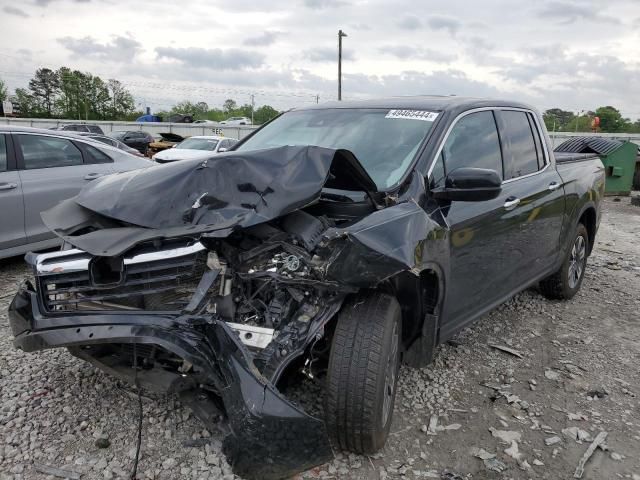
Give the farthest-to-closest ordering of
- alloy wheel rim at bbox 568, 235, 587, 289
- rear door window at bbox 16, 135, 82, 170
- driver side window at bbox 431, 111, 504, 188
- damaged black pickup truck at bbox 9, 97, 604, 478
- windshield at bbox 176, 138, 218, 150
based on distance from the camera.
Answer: windshield at bbox 176, 138, 218, 150 < rear door window at bbox 16, 135, 82, 170 < alloy wheel rim at bbox 568, 235, 587, 289 < driver side window at bbox 431, 111, 504, 188 < damaged black pickup truck at bbox 9, 97, 604, 478

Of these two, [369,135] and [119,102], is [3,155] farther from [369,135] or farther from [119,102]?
[119,102]

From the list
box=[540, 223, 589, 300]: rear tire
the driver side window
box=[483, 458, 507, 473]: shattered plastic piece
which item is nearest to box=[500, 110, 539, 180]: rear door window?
the driver side window

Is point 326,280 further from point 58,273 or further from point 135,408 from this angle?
point 135,408

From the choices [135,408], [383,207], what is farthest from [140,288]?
[383,207]

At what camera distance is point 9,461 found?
102 inches

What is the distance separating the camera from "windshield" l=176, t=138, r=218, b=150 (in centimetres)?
1748

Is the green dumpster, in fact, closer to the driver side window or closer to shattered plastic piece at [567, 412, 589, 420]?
the driver side window

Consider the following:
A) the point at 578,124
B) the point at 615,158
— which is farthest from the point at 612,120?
the point at 615,158

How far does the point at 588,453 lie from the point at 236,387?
195 cm

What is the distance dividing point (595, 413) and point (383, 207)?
1.85 meters

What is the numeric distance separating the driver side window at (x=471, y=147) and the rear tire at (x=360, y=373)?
101cm

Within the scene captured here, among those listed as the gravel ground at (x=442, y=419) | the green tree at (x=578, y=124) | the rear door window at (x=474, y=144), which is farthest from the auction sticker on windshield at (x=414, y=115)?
the green tree at (x=578, y=124)

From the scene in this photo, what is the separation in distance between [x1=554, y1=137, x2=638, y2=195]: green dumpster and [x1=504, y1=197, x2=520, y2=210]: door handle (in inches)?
393

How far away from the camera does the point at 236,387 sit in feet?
7.21
